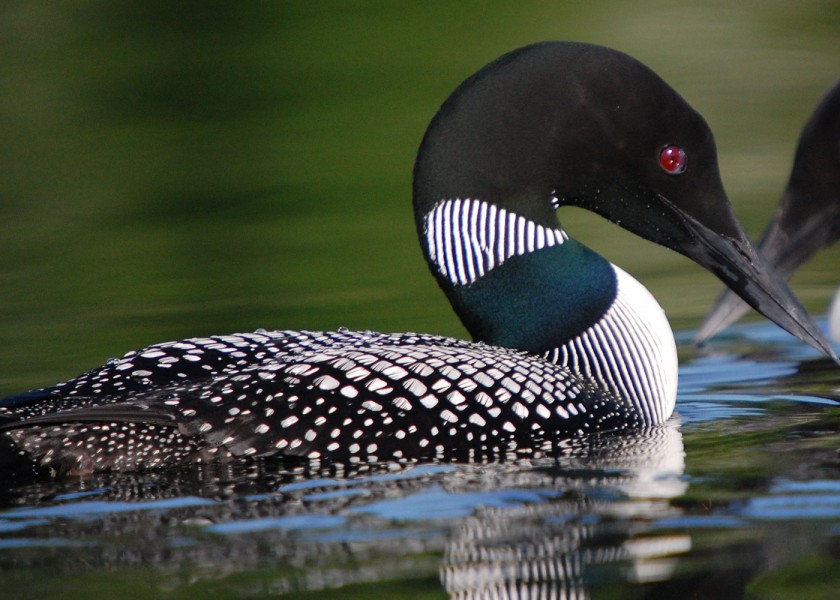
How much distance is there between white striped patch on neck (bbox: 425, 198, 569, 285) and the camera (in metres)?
4.57

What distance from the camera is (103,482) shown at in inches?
151

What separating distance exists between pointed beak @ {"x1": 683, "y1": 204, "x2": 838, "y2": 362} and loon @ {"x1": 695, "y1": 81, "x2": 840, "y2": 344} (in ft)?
2.81

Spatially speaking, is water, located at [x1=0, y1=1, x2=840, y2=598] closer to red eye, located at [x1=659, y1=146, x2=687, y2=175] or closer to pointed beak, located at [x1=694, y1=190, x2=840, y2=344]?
pointed beak, located at [x1=694, y1=190, x2=840, y2=344]

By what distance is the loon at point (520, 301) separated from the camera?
4.00 m

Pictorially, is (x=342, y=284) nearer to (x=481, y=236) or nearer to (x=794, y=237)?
(x=794, y=237)

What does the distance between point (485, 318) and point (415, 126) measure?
477cm

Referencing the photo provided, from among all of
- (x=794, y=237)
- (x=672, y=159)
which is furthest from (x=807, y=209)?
(x=672, y=159)

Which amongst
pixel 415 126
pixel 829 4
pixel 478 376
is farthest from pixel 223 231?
pixel 829 4

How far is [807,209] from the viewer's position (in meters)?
5.73

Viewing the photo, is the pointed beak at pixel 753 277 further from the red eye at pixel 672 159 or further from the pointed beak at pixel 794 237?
the pointed beak at pixel 794 237

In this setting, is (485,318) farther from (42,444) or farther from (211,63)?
(211,63)

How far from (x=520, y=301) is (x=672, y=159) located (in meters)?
0.61

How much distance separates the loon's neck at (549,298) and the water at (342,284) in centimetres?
22

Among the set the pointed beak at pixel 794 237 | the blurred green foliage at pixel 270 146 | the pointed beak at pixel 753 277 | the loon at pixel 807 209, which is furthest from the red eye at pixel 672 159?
the blurred green foliage at pixel 270 146
